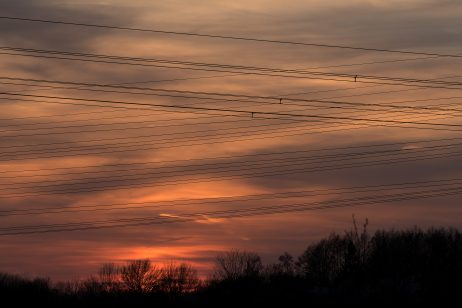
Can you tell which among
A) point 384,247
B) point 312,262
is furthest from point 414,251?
point 312,262

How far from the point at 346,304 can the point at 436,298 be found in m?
6.89

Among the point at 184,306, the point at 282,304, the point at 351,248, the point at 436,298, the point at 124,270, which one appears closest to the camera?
the point at 436,298

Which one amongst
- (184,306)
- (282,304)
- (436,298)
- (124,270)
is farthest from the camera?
(124,270)

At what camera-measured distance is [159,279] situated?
11756 centimetres

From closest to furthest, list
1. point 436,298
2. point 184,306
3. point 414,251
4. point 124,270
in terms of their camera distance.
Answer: point 436,298 < point 184,306 < point 414,251 < point 124,270

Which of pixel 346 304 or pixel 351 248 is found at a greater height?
pixel 351 248

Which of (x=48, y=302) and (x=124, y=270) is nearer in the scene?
(x=48, y=302)

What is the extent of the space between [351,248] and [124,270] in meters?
33.6

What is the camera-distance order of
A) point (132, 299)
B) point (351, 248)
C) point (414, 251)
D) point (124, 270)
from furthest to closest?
point (124, 270), point (414, 251), point (351, 248), point (132, 299)

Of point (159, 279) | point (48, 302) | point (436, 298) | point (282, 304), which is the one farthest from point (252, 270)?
point (436, 298)

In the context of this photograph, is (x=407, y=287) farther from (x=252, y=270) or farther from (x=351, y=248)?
(x=252, y=270)

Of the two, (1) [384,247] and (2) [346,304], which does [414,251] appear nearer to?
(1) [384,247]

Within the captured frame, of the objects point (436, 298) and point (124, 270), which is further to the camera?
point (124, 270)

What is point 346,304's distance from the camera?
76.2 metres
